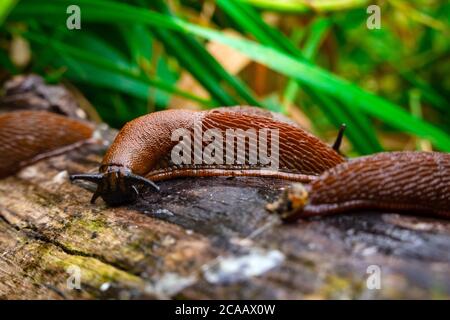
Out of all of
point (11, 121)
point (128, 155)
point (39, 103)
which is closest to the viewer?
point (128, 155)

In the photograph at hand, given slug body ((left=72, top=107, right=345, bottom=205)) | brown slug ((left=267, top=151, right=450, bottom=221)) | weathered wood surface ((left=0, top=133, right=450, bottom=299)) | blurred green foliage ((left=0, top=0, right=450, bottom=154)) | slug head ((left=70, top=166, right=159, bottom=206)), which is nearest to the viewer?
weathered wood surface ((left=0, top=133, right=450, bottom=299))

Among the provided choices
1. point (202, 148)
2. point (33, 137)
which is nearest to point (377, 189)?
point (202, 148)

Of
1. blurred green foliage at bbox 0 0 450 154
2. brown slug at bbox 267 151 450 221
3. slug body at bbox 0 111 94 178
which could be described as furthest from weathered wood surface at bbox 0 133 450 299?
blurred green foliage at bbox 0 0 450 154

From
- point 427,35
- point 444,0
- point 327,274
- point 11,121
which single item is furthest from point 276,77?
point 327,274

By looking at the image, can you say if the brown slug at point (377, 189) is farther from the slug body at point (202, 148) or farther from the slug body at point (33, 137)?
the slug body at point (33, 137)

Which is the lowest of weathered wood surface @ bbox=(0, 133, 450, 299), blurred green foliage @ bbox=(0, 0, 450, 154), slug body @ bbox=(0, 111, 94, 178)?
weathered wood surface @ bbox=(0, 133, 450, 299)

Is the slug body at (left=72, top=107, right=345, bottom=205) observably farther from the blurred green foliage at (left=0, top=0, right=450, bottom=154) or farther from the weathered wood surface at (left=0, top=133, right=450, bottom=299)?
the blurred green foliage at (left=0, top=0, right=450, bottom=154)
